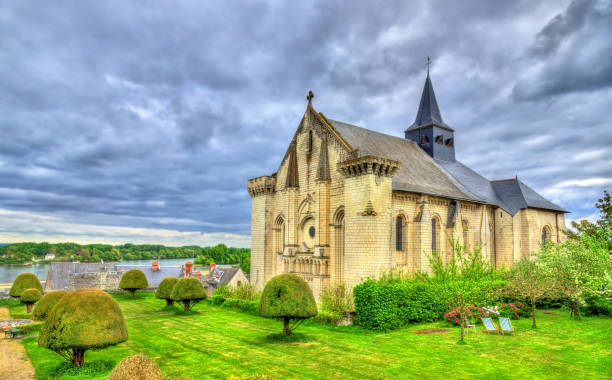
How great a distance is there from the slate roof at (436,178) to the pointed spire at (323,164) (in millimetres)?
1681

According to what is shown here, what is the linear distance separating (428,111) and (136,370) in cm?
3686

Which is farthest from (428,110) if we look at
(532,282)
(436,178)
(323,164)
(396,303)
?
(396,303)

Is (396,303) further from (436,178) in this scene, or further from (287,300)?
(436,178)

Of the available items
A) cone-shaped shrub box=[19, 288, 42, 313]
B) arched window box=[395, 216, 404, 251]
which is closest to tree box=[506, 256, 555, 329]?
arched window box=[395, 216, 404, 251]

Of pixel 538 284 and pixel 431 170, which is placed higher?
pixel 431 170

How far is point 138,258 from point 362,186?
171006mm

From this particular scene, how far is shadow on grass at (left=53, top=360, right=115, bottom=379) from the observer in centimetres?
1332

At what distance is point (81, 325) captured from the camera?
12945mm

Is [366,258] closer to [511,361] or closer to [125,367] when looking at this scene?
[511,361]

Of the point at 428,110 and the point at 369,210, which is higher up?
the point at 428,110

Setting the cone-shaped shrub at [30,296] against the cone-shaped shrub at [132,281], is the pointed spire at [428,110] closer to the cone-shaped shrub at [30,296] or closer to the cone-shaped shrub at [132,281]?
the cone-shaped shrub at [132,281]

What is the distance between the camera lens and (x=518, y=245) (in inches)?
1367

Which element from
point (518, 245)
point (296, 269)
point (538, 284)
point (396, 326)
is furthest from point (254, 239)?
point (518, 245)

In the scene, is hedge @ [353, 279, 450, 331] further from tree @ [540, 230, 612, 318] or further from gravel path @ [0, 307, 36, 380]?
gravel path @ [0, 307, 36, 380]
